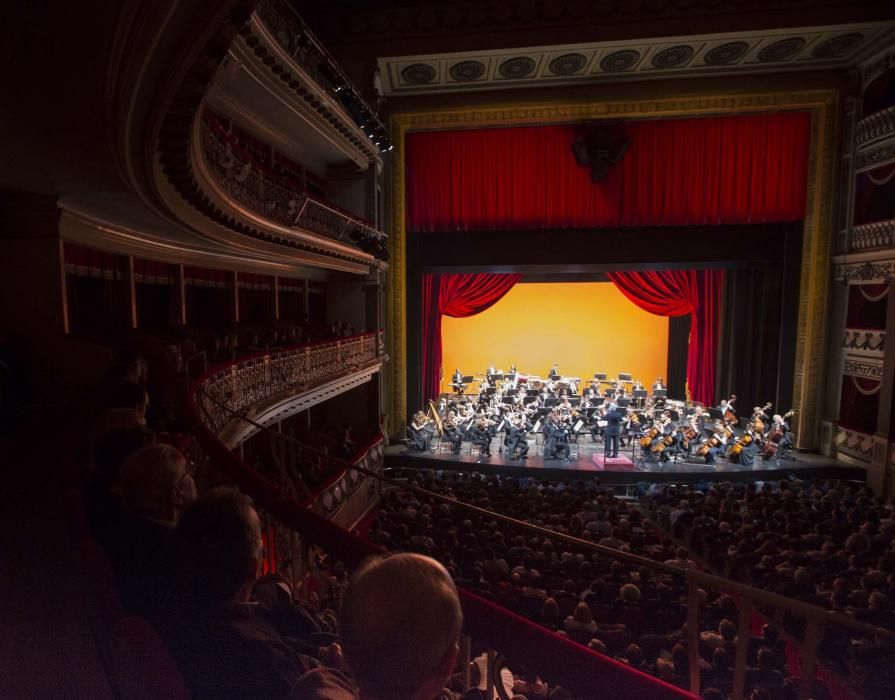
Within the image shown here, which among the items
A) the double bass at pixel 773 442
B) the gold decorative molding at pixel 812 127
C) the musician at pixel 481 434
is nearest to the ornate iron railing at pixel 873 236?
the gold decorative molding at pixel 812 127

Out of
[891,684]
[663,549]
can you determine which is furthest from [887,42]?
[891,684]

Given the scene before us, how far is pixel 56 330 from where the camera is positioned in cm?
596

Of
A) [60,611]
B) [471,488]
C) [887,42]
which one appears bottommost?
[471,488]

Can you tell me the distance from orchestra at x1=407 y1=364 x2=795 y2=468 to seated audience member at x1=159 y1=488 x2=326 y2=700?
11.5 m

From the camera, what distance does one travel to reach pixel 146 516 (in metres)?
2.03

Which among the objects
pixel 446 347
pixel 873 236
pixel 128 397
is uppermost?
pixel 873 236

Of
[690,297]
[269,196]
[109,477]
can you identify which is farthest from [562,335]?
[109,477]

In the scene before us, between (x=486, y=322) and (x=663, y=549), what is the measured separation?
48.6ft

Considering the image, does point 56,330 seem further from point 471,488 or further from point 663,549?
point 663,549

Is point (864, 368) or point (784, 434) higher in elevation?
point (864, 368)

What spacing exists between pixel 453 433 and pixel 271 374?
234 inches

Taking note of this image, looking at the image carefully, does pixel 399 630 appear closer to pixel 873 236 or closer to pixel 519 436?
pixel 519 436

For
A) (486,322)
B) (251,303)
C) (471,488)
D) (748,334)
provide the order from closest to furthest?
(471,488)
(251,303)
(748,334)
(486,322)

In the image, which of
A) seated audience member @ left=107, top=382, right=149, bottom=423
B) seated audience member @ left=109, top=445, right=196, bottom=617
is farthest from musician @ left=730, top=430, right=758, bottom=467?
seated audience member @ left=109, top=445, right=196, bottom=617
